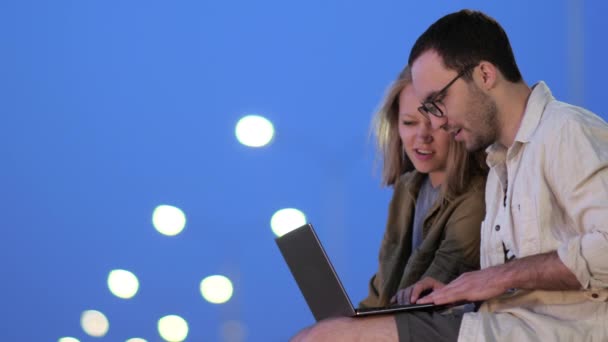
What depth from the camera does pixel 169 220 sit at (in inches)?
136

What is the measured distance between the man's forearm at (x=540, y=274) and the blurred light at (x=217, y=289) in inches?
74.6

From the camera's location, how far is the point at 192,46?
363 centimetres

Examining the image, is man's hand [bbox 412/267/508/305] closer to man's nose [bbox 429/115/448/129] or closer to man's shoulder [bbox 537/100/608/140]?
man's shoulder [bbox 537/100/608/140]

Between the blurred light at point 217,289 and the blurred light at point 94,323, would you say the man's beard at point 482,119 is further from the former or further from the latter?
the blurred light at point 94,323

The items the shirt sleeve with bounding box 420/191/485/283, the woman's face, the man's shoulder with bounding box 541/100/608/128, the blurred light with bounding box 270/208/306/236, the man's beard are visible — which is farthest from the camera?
the blurred light with bounding box 270/208/306/236

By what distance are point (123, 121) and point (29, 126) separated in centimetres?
37

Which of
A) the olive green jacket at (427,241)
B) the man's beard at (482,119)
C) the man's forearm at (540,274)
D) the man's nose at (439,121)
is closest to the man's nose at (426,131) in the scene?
the olive green jacket at (427,241)

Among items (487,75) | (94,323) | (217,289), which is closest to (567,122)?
(487,75)

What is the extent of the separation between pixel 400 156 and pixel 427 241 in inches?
14.1

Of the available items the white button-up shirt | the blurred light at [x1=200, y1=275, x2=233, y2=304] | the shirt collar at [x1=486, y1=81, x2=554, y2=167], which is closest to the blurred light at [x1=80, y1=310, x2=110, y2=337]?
the blurred light at [x1=200, y1=275, x2=233, y2=304]

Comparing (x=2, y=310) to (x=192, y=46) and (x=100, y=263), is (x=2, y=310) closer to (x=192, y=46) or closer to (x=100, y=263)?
(x=100, y=263)

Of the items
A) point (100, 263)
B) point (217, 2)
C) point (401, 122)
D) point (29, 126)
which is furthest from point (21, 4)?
point (401, 122)

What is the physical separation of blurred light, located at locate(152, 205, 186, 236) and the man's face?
5.42 feet

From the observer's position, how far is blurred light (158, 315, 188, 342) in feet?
11.5
